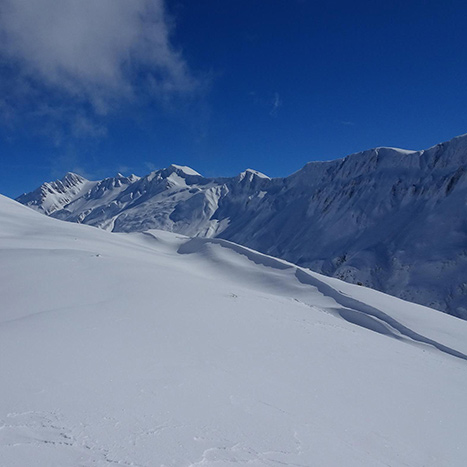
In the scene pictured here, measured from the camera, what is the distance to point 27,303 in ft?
25.6

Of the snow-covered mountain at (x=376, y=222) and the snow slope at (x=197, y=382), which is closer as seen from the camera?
the snow slope at (x=197, y=382)

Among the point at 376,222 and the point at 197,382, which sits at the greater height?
the point at 376,222

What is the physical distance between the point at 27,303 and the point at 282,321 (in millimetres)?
6231

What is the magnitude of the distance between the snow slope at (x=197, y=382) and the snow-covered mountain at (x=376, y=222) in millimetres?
29425

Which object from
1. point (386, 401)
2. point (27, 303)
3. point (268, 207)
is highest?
point (268, 207)

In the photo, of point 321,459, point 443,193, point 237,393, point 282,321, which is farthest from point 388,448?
point 443,193

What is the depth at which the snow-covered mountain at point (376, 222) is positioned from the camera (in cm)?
3712

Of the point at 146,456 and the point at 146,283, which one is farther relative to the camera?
the point at 146,283

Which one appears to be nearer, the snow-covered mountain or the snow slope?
the snow slope

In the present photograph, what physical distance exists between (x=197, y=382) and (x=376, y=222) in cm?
5588

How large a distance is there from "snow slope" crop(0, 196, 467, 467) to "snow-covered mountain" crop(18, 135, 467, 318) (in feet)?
96.5

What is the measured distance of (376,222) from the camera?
181ft

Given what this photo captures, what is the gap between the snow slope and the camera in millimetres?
3469

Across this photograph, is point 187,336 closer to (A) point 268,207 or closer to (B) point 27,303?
(B) point 27,303
